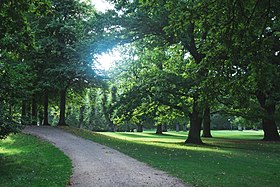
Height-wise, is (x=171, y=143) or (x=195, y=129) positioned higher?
(x=195, y=129)

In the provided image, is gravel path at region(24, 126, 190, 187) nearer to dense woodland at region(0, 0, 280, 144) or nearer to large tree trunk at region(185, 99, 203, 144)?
dense woodland at region(0, 0, 280, 144)

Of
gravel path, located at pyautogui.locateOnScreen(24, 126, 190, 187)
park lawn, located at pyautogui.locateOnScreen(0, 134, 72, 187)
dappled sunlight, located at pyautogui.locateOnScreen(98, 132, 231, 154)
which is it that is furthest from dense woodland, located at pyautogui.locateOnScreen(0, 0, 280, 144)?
gravel path, located at pyautogui.locateOnScreen(24, 126, 190, 187)

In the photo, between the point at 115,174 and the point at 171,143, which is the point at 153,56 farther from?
the point at 115,174

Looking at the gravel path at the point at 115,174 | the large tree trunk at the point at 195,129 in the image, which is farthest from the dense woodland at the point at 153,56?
the gravel path at the point at 115,174

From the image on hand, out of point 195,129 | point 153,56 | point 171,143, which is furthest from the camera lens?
point 153,56

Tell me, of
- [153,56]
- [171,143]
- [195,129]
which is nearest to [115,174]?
[195,129]

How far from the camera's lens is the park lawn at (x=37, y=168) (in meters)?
8.66

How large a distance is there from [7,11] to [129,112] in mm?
17134

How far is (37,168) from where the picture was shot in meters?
11.1

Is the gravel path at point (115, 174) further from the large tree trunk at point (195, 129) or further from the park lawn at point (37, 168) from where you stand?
the large tree trunk at point (195, 129)

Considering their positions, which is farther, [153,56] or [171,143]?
[153,56]

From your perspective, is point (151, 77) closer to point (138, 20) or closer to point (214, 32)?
point (138, 20)

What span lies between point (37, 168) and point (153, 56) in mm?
21540

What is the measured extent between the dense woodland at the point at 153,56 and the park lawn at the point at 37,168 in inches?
61.9
